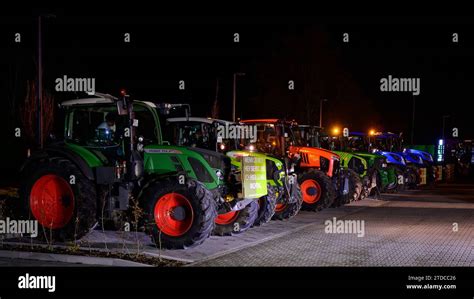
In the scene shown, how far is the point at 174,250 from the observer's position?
12.4 m

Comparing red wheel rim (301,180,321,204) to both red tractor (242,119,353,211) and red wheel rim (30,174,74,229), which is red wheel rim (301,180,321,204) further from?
red wheel rim (30,174,74,229)

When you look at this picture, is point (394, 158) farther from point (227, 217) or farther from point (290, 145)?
point (227, 217)

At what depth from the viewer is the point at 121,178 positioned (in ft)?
42.0

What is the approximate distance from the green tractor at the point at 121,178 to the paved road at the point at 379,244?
4.12 ft

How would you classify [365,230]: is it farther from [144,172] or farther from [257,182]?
[144,172]

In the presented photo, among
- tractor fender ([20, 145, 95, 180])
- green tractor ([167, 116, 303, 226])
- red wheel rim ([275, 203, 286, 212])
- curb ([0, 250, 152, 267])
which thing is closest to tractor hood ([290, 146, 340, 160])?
red wheel rim ([275, 203, 286, 212])

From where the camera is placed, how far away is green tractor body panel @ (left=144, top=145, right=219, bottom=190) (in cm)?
1291

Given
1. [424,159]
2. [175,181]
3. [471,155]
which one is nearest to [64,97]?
[424,159]

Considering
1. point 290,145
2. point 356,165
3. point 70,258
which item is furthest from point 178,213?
point 356,165

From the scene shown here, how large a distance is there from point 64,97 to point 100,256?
2761 centimetres

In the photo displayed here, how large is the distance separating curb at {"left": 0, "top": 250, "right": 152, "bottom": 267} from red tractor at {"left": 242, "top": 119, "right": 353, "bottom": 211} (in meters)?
8.23

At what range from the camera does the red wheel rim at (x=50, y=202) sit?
43.5ft

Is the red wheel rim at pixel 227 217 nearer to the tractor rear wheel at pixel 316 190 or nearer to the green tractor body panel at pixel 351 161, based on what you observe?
the tractor rear wheel at pixel 316 190

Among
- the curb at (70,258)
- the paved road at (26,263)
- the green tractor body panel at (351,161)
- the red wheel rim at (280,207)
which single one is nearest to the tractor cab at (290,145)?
the red wheel rim at (280,207)
